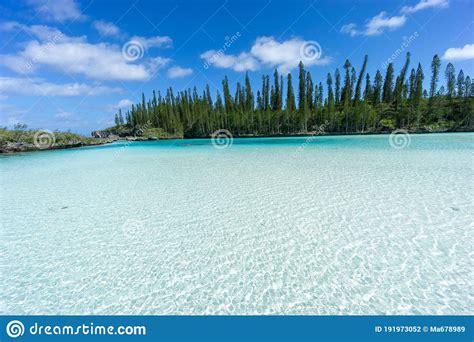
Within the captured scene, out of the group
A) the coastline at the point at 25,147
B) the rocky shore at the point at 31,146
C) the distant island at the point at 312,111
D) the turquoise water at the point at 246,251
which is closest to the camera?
the turquoise water at the point at 246,251

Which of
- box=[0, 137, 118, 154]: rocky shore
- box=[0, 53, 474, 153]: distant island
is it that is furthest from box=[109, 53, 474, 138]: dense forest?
box=[0, 137, 118, 154]: rocky shore

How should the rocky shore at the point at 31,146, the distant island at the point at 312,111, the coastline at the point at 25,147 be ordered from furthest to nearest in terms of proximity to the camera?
the distant island at the point at 312,111, the rocky shore at the point at 31,146, the coastline at the point at 25,147

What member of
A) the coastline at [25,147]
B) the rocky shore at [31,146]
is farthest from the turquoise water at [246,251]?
the rocky shore at [31,146]

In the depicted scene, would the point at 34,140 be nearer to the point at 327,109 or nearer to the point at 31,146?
the point at 31,146

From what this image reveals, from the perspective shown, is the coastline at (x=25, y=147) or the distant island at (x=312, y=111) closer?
the coastline at (x=25, y=147)

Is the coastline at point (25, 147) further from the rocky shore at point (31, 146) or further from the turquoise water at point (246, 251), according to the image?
the turquoise water at point (246, 251)

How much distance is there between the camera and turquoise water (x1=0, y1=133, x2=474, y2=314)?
2.86 metres

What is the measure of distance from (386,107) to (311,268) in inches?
2487

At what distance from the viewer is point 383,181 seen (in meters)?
7.93

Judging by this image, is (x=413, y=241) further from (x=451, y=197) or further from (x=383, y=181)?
(x=383, y=181)

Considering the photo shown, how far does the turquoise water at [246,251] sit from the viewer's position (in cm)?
286

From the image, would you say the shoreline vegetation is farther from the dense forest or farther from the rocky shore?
the dense forest

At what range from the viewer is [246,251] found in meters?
3.92
